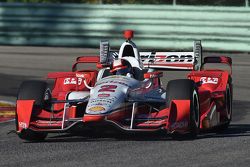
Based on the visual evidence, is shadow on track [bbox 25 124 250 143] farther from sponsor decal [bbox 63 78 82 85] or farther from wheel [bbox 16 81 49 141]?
sponsor decal [bbox 63 78 82 85]

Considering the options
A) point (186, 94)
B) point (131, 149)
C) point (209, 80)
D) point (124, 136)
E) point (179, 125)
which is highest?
point (186, 94)

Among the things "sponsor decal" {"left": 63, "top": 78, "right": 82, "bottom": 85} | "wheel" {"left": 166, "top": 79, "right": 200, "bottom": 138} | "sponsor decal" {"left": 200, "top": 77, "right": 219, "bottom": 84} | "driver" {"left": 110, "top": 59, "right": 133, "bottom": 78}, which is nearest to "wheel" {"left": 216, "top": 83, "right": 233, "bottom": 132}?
"sponsor decal" {"left": 200, "top": 77, "right": 219, "bottom": 84}

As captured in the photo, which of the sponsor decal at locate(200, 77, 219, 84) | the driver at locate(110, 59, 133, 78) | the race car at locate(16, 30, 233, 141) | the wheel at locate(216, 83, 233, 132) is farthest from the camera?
the sponsor decal at locate(200, 77, 219, 84)

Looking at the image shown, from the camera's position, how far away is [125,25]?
26.3m

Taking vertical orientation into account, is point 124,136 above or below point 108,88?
below

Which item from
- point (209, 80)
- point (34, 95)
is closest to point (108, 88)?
point (34, 95)

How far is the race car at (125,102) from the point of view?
1106cm

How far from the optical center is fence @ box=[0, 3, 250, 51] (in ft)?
81.4

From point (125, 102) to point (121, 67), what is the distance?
3.59 feet

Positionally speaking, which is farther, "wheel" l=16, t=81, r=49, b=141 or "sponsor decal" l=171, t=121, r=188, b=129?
"wheel" l=16, t=81, r=49, b=141

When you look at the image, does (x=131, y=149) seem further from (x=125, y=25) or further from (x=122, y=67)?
(x=125, y=25)

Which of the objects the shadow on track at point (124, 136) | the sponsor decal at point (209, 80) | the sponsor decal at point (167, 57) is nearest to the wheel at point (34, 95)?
the shadow on track at point (124, 136)

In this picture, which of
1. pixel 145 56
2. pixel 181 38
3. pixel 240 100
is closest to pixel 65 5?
pixel 181 38

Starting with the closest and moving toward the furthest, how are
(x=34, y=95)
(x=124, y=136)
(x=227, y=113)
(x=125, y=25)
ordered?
(x=34, y=95)
(x=124, y=136)
(x=227, y=113)
(x=125, y=25)
